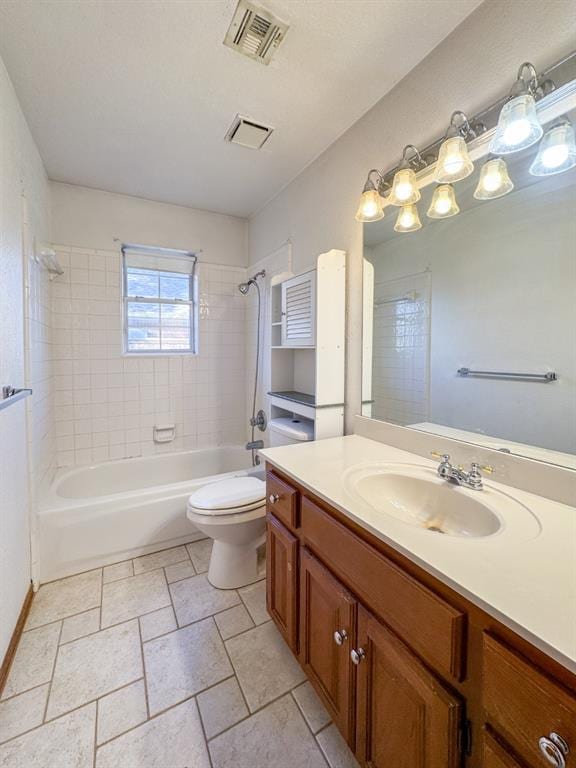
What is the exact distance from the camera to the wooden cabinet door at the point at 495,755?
53cm

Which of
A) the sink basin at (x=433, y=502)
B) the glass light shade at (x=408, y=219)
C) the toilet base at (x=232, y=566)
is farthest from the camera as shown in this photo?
the toilet base at (x=232, y=566)

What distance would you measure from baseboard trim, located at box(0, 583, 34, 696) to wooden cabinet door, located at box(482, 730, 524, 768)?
5.28ft

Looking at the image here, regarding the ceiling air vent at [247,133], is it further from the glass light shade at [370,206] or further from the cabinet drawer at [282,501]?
the cabinet drawer at [282,501]

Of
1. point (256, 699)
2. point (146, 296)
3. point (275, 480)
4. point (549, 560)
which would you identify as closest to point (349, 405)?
point (275, 480)

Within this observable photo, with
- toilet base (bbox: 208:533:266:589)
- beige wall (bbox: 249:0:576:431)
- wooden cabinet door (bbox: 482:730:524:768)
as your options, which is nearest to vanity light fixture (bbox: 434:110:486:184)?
beige wall (bbox: 249:0:576:431)

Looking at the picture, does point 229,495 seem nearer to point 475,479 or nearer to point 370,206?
point 475,479

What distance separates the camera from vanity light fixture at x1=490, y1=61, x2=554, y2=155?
94cm

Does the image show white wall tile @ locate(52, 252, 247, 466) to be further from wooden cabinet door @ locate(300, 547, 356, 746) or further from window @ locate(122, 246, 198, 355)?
wooden cabinet door @ locate(300, 547, 356, 746)

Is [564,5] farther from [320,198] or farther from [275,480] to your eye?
[275,480]

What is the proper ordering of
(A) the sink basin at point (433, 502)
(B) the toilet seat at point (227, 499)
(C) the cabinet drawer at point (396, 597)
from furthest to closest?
(B) the toilet seat at point (227, 499) < (A) the sink basin at point (433, 502) < (C) the cabinet drawer at point (396, 597)

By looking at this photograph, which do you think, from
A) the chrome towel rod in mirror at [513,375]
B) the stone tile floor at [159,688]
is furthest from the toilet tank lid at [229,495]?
the chrome towel rod in mirror at [513,375]

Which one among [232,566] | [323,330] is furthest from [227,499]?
[323,330]

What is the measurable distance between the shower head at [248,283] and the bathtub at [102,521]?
1.58 metres

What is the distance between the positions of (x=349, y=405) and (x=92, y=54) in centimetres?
189
